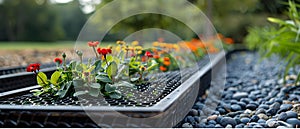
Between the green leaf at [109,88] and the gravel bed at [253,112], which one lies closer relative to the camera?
the green leaf at [109,88]

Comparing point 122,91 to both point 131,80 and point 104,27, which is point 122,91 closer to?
point 131,80

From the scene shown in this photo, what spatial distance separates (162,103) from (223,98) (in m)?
1.32

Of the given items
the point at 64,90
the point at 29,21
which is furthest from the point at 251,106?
the point at 29,21

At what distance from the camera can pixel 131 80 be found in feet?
5.91

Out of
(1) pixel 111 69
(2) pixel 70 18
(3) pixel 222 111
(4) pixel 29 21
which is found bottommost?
(3) pixel 222 111

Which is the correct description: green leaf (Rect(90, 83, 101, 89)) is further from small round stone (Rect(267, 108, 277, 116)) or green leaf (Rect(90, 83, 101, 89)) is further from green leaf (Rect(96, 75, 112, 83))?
small round stone (Rect(267, 108, 277, 116))

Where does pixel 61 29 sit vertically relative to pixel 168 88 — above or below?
above

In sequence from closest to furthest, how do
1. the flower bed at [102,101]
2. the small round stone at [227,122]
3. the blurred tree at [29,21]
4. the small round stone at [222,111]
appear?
1. the flower bed at [102,101]
2. the small round stone at [227,122]
3. the small round stone at [222,111]
4. the blurred tree at [29,21]

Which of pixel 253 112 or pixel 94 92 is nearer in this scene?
pixel 94 92

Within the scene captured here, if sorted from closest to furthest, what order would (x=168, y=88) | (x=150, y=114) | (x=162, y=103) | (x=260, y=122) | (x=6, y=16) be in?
(x=150, y=114), (x=162, y=103), (x=260, y=122), (x=168, y=88), (x=6, y=16)

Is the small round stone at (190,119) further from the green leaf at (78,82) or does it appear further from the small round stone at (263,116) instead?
the green leaf at (78,82)

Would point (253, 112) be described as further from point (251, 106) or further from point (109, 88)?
point (109, 88)

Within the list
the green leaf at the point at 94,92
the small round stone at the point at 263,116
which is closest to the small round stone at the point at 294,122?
the small round stone at the point at 263,116

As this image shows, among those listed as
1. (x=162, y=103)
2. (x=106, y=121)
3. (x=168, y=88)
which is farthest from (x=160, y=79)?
(x=106, y=121)
